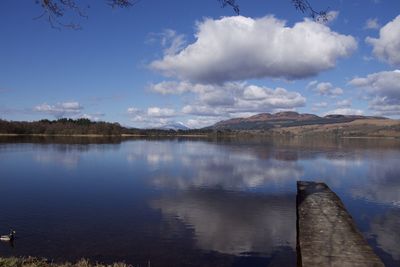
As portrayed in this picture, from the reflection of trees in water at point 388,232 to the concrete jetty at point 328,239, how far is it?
3865mm

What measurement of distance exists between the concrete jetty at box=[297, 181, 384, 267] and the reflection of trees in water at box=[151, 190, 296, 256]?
3247 millimetres

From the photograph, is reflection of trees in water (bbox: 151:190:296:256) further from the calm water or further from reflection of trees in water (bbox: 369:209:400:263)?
reflection of trees in water (bbox: 369:209:400:263)

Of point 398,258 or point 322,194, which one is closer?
point 398,258

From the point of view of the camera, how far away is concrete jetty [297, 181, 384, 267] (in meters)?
9.39

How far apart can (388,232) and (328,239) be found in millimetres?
11856

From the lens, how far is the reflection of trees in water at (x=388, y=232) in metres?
18.0

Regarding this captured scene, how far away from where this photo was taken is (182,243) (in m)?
17.9

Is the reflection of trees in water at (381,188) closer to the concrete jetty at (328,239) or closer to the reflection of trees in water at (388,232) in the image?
the reflection of trees in water at (388,232)

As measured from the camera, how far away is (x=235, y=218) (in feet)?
74.8

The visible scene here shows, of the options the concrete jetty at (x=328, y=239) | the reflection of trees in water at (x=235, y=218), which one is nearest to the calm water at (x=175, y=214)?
the reflection of trees in water at (x=235, y=218)

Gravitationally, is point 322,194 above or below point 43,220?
above

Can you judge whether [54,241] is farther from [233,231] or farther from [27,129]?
[27,129]

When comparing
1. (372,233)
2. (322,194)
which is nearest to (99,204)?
(322,194)

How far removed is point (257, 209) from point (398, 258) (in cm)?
966
